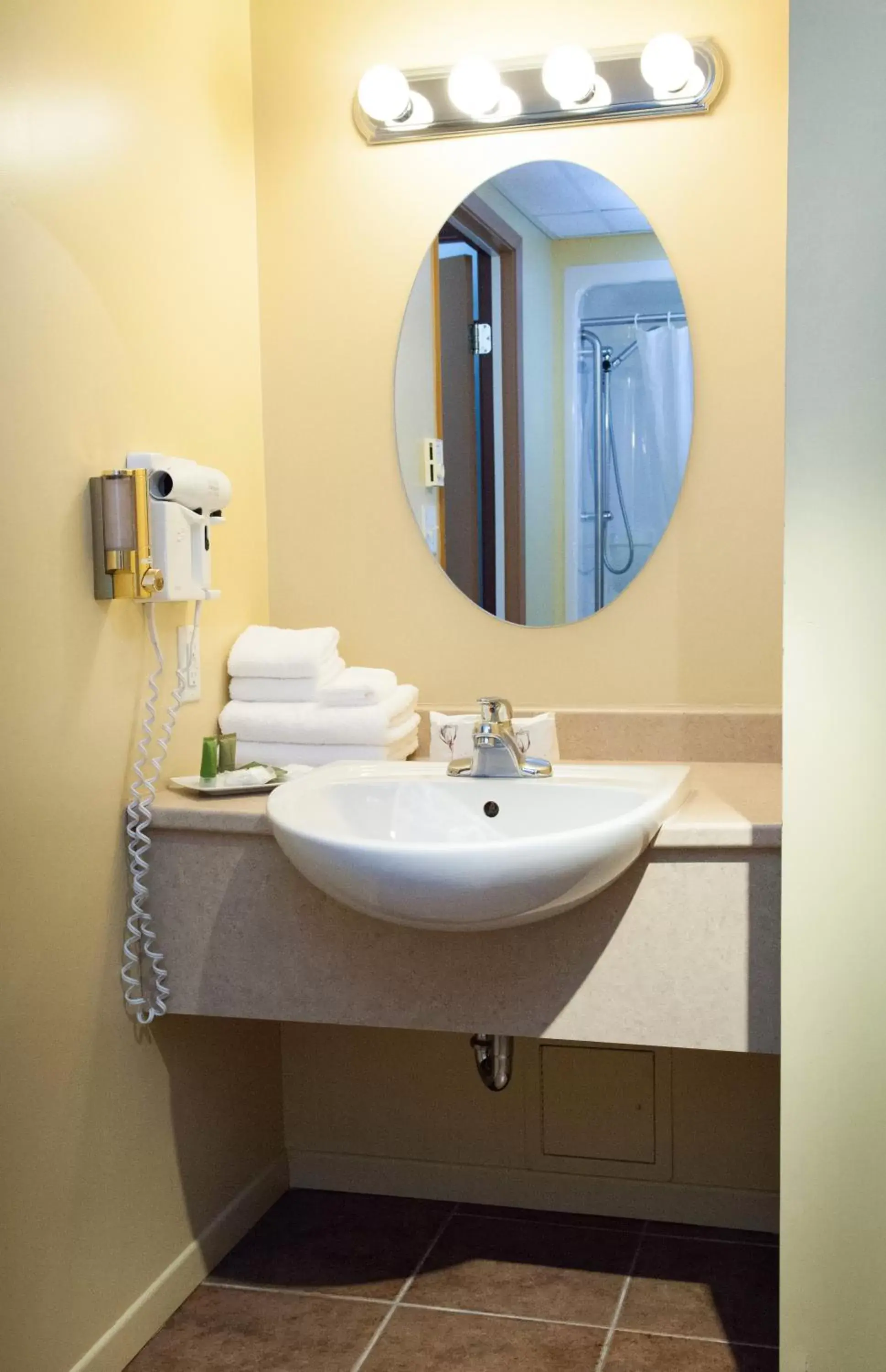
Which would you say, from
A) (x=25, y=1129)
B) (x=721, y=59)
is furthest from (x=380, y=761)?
(x=721, y=59)

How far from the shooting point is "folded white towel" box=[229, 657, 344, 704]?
2.17 meters

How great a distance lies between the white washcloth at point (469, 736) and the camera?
2.19 metres

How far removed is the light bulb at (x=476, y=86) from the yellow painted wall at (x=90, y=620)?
1.29 ft

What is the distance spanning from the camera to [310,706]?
2.16m

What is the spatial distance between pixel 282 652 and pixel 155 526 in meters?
0.35

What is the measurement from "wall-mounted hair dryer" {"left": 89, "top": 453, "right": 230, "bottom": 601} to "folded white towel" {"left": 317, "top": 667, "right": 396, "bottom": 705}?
236 millimetres

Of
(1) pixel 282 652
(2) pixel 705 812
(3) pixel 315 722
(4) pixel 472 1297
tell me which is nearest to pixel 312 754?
(3) pixel 315 722

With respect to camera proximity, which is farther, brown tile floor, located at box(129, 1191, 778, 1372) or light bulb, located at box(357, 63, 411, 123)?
light bulb, located at box(357, 63, 411, 123)

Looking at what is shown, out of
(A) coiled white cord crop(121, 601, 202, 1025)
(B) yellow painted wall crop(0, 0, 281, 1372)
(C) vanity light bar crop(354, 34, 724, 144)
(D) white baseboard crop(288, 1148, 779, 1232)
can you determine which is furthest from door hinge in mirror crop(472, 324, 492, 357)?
(D) white baseboard crop(288, 1148, 779, 1232)

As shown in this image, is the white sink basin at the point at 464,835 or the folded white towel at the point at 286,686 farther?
the folded white towel at the point at 286,686

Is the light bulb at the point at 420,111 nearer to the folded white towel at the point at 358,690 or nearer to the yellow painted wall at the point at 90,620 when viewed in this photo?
the yellow painted wall at the point at 90,620

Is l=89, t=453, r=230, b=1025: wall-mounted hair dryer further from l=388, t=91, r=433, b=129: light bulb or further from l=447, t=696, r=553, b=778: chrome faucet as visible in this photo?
l=388, t=91, r=433, b=129: light bulb

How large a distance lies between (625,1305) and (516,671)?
3.36ft

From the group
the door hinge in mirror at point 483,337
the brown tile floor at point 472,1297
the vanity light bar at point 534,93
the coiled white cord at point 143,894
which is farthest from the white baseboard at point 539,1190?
the vanity light bar at point 534,93
